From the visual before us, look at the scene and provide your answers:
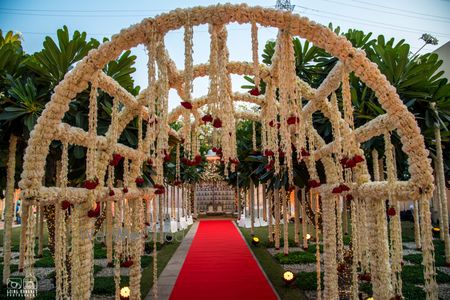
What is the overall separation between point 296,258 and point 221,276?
2.31 meters

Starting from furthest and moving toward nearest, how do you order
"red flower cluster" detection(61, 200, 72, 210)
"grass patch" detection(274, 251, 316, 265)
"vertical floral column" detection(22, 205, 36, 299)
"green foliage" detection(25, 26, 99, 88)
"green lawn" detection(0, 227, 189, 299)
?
"grass patch" detection(274, 251, 316, 265), "green lawn" detection(0, 227, 189, 299), "green foliage" detection(25, 26, 99, 88), "red flower cluster" detection(61, 200, 72, 210), "vertical floral column" detection(22, 205, 36, 299)

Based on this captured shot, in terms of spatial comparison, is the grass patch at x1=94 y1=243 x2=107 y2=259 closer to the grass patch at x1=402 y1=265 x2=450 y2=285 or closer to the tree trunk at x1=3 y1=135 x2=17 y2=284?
the tree trunk at x1=3 y1=135 x2=17 y2=284

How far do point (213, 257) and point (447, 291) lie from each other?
502cm

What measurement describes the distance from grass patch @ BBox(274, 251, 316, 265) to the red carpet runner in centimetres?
64

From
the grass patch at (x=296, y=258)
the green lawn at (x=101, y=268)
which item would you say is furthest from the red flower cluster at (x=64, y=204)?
the grass patch at (x=296, y=258)

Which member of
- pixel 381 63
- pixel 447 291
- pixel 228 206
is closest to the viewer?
pixel 381 63

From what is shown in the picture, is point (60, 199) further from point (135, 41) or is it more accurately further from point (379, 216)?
point (379, 216)

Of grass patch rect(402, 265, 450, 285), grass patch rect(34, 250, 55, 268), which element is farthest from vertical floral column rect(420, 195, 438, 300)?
grass patch rect(34, 250, 55, 268)

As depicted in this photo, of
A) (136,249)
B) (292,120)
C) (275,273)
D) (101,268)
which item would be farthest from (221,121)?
(101,268)

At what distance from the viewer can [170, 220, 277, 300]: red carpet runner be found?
5332 millimetres

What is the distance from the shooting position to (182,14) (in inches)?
103

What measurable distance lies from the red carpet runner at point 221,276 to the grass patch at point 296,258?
64 centimetres

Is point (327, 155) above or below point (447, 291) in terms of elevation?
above

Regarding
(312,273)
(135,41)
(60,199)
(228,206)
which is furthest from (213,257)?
(228,206)
